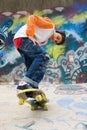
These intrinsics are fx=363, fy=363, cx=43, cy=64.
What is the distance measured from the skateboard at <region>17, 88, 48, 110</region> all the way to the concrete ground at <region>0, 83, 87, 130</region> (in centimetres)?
11

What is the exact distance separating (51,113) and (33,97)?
1.18 ft

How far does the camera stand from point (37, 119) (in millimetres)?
4824

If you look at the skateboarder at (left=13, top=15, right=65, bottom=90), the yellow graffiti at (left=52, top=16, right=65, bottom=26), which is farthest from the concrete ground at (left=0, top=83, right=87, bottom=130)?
the yellow graffiti at (left=52, top=16, right=65, bottom=26)

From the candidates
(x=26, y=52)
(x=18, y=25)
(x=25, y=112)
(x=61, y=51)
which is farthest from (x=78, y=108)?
(x=18, y=25)

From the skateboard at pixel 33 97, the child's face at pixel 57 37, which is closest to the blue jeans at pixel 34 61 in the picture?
the skateboard at pixel 33 97

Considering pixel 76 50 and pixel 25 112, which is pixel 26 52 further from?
pixel 76 50

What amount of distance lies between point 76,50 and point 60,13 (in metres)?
0.87

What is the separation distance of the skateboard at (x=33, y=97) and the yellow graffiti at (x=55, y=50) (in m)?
2.54

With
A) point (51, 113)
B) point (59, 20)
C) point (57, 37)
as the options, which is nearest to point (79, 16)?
point (59, 20)

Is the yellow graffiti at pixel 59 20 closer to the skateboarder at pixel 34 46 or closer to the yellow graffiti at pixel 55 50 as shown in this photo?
the yellow graffiti at pixel 55 50

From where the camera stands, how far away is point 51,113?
5145mm

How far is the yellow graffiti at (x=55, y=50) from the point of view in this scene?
25.8ft

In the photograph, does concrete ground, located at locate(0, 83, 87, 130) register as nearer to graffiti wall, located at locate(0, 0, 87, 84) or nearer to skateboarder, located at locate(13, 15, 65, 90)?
skateboarder, located at locate(13, 15, 65, 90)

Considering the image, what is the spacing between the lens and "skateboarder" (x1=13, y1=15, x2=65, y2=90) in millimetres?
4988
